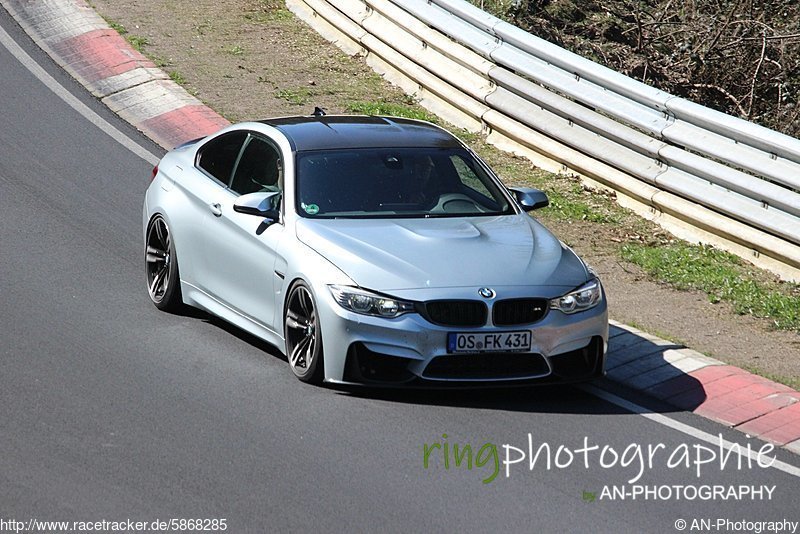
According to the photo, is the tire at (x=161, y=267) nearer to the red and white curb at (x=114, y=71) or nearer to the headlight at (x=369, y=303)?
the headlight at (x=369, y=303)

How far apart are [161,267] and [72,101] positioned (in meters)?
6.10

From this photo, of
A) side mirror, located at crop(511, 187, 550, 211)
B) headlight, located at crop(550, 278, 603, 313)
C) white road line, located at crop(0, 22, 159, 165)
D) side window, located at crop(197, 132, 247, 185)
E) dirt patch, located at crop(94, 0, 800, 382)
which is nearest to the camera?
headlight, located at crop(550, 278, 603, 313)

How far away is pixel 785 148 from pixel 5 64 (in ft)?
32.5

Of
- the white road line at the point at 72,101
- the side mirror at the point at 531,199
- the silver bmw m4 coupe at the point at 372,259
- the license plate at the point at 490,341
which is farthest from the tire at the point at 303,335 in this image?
the white road line at the point at 72,101

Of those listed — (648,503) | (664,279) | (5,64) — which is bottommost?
(5,64)

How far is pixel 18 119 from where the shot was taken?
15305mm

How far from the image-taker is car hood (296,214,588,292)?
27.1ft

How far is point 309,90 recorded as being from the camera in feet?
54.5

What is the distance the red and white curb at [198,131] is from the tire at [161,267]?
3.17 metres

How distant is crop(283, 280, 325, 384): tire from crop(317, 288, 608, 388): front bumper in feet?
0.35

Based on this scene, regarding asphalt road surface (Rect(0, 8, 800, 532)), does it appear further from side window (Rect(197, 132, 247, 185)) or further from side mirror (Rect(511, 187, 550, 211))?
side mirror (Rect(511, 187, 550, 211))

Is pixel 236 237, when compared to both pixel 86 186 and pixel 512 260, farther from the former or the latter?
pixel 86 186

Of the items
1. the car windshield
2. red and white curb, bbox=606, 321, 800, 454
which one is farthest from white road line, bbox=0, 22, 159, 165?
red and white curb, bbox=606, 321, 800, 454

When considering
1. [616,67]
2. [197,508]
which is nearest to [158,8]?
[616,67]
